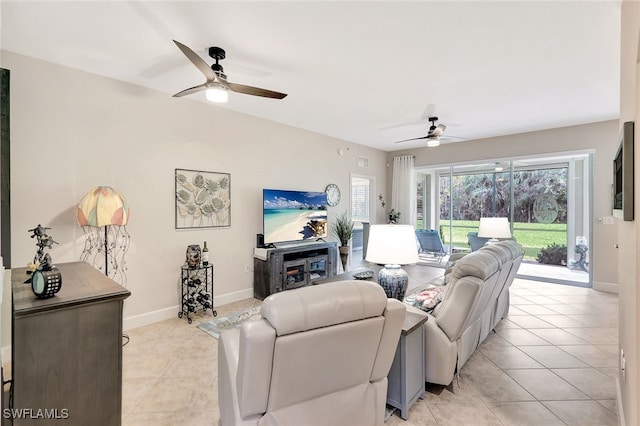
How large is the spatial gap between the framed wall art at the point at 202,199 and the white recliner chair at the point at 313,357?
2.57 m

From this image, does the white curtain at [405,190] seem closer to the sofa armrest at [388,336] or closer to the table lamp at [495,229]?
the table lamp at [495,229]

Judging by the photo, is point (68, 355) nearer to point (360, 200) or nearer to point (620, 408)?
point (620, 408)

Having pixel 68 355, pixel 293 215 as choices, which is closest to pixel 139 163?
pixel 293 215

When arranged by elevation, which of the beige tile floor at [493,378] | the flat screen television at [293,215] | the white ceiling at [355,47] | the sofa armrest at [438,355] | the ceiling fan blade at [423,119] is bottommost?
the beige tile floor at [493,378]

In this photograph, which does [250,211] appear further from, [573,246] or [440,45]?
[573,246]

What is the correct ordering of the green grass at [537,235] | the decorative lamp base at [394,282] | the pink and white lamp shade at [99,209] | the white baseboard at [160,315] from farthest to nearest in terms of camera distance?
the green grass at [537,235], the white baseboard at [160,315], the pink and white lamp shade at [99,209], the decorative lamp base at [394,282]

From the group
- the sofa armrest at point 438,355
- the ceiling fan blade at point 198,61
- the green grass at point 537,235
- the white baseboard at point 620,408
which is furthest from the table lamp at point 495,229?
the ceiling fan blade at point 198,61

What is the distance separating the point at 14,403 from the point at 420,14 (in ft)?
10.3

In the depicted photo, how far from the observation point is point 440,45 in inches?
100

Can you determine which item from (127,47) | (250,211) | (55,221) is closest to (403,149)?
(250,211)

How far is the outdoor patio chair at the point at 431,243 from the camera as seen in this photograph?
6175 mm

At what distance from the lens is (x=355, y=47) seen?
2580 millimetres

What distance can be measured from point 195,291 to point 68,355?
8.00 ft

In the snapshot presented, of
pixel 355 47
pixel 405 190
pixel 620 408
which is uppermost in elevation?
pixel 355 47
